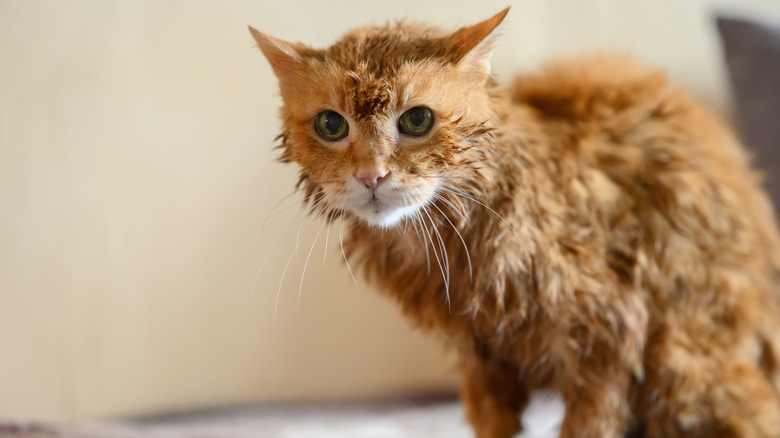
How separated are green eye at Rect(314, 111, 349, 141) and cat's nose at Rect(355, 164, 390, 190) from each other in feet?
0.26

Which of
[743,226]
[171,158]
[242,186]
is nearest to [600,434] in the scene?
[743,226]

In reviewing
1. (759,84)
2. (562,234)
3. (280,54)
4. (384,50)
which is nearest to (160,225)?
(280,54)

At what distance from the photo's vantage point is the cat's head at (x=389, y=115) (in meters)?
0.82

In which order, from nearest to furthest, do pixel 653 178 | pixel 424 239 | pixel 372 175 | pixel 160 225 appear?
pixel 372 175
pixel 424 239
pixel 653 178
pixel 160 225

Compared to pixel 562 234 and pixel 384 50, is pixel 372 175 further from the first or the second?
pixel 562 234

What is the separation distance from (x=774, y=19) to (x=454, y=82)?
1105 millimetres

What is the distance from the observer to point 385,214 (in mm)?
849

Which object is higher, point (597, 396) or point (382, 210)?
point (382, 210)

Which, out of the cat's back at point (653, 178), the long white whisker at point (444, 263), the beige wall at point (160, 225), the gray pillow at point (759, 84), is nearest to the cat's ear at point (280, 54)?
the long white whisker at point (444, 263)

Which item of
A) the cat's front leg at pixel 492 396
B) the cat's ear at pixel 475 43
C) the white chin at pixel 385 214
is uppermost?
the cat's ear at pixel 475 43

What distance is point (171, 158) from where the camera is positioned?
1434 millimetres

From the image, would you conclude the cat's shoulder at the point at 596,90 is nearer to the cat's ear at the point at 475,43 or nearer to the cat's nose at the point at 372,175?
the cat's ear at the point at 475,43

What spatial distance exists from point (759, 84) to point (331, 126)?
1111mm

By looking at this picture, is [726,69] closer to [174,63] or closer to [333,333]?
[333,333]
